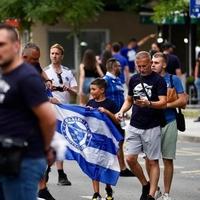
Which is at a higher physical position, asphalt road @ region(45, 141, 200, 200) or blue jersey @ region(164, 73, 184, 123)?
blue jersey @ region(164, 73, 184, 123)

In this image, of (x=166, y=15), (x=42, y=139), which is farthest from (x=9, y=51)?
(x=166, y=15)

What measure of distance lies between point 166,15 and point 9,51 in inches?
832

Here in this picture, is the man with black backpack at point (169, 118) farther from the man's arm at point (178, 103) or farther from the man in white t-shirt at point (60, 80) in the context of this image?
the man in white t-shirt at point (60, 80)

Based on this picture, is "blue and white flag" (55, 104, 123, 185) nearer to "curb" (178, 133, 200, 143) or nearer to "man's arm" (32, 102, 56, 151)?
"man's arm" (32, 102, 56, 151)

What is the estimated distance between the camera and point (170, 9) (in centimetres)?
2647

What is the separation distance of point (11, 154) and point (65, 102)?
18.3 ft

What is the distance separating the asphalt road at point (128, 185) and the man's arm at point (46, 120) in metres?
4.51

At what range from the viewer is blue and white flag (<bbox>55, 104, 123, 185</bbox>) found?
33.1ft

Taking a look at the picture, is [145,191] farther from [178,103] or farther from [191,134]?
[191,134]

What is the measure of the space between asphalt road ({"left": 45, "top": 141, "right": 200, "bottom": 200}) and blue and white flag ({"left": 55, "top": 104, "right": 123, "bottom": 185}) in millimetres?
515

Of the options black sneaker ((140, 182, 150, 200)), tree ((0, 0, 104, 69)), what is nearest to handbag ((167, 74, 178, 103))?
black sneaker ((140, 182, 150, 200))

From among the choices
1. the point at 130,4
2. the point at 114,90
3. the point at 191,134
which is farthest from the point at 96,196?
the point at 130,4

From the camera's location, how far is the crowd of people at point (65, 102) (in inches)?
231

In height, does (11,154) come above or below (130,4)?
below
